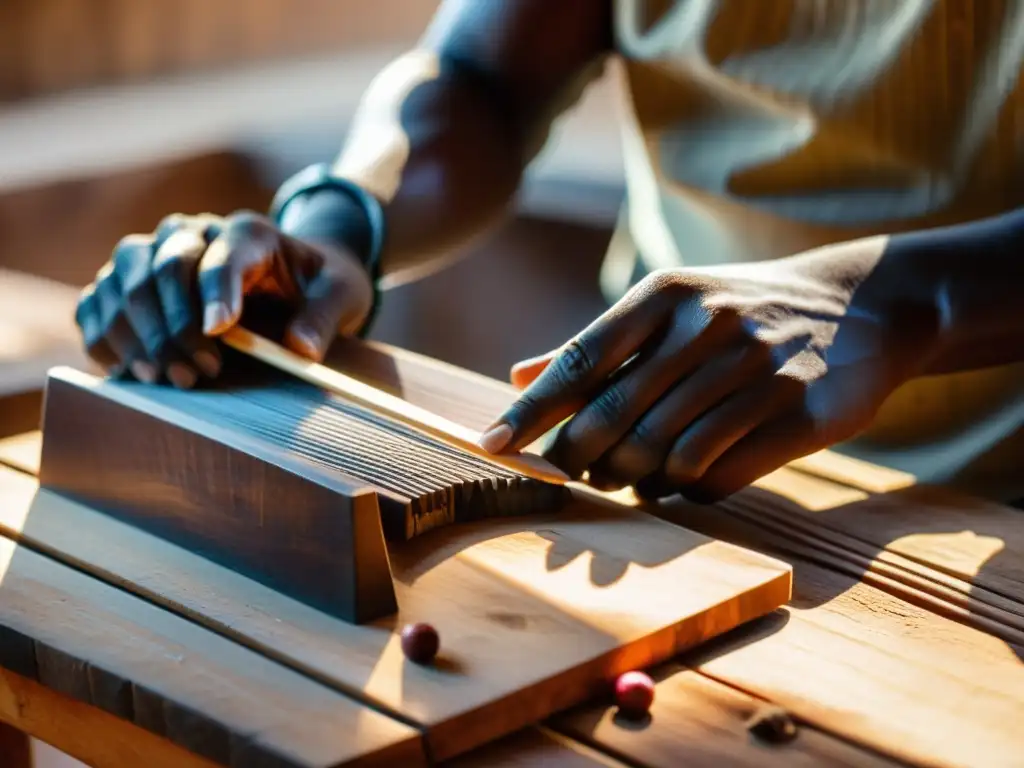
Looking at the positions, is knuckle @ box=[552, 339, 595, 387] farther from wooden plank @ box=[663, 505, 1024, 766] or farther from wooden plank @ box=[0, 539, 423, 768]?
wooden plank @ box=[0, 539, 423, 768]

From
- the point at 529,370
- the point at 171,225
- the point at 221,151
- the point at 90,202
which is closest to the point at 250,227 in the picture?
the point at 171,225

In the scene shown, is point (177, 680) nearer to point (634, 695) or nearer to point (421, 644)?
point (421, 644)

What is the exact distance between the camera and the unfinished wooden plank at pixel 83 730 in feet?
2.68

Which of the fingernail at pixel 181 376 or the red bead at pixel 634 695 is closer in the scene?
the red bead at pixel 634 695

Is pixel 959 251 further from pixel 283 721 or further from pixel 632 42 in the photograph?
pixel 283 721

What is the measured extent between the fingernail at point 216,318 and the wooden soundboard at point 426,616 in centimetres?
14

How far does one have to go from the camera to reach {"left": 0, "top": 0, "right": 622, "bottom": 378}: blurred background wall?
8.81 feet

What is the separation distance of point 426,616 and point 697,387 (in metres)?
0.28

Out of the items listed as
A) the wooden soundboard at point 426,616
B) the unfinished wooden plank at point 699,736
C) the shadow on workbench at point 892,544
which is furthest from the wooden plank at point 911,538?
the unfinished wooden plank at point 699,736

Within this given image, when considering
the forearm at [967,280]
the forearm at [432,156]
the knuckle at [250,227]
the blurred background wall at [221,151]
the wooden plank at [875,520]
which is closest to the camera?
Result: the wooden plank at [875,520]

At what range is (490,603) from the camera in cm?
91

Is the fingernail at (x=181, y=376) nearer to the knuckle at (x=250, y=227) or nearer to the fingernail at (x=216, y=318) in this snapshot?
the fingernail at (x=216, y=318)

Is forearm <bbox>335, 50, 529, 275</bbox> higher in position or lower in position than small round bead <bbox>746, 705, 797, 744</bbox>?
higher

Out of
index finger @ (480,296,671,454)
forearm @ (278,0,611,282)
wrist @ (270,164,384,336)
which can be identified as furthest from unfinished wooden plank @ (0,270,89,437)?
index finger @ (480,296,671,454)
